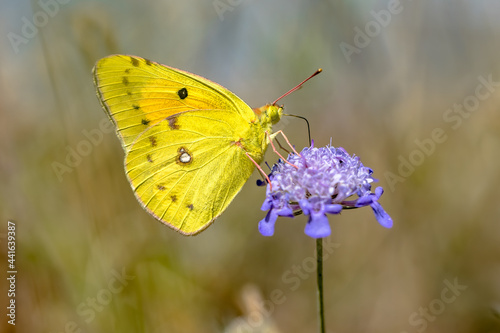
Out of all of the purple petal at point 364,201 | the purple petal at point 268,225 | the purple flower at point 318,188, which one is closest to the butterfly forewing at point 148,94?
the purple flower at point 318,188

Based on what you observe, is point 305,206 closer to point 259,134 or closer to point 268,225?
point 268,225

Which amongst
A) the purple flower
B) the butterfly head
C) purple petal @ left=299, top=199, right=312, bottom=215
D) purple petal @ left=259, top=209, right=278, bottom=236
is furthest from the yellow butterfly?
purple petal @ left=299, top=199, right=312, bottom=215

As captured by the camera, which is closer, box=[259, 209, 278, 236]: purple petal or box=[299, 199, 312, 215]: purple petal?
box=[299, 199, 312, 215]: purple petal

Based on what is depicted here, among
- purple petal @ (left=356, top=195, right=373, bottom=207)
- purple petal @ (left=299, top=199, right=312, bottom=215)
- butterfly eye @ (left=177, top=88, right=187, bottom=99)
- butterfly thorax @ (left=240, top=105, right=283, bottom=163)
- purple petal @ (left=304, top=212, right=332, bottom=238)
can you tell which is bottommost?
purple petal @ (left=356, top=195, right=373, bottom=207)

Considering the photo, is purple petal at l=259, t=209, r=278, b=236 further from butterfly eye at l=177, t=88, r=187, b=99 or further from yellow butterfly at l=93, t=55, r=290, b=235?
butterfly eye at l=177, t=88, r=187, b=99

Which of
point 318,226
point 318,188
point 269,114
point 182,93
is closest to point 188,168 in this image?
point 182,93

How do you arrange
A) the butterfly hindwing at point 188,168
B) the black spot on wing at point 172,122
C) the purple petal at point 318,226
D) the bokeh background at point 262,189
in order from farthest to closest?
the bokeh background at point 262,189 < the black spot on wing at point 172,122 < the butterfly hindwing at point 188,168 < the purple petal at point 318,226

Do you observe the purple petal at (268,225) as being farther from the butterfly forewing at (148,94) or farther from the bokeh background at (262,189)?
the bokeh background at (262,189)
